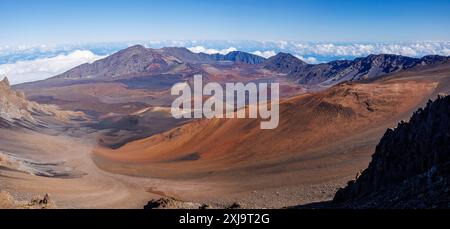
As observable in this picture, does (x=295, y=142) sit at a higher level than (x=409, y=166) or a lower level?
lower

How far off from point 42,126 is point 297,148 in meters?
61.5

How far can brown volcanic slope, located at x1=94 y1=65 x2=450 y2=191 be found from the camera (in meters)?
41.2

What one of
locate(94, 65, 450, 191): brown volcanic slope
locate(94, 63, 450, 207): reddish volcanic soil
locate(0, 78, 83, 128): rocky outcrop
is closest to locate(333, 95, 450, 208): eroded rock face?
locate(94, 63, 450, 207): reddish volcanic soil

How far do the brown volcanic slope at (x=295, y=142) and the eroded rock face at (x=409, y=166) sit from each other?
985 centimetres

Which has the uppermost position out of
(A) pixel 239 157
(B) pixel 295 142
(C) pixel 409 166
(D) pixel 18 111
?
(C) pixel 409 166

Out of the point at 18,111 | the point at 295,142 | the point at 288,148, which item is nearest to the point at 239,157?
the point at 288,148

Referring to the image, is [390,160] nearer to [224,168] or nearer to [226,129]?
[224,168]

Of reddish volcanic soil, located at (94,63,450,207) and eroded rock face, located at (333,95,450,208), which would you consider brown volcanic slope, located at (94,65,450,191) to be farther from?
eroded rock face, located at (333,95,450,208)

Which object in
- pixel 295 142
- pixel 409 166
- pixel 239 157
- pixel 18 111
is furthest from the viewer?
pixel 18 111

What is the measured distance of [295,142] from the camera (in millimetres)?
50656

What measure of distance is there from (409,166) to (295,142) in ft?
88.0

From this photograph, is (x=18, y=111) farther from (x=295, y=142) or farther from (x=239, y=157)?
(x=295, y=142)

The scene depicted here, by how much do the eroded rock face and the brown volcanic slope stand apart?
9.85m
